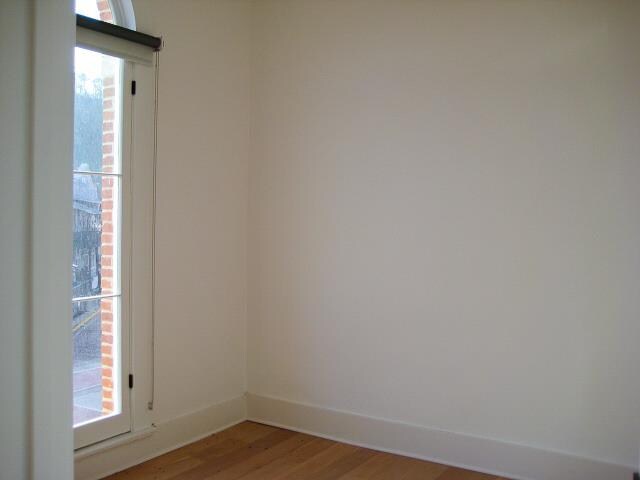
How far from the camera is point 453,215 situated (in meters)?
3.30

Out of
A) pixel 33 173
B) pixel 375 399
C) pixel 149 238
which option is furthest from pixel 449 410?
pixel 33 173

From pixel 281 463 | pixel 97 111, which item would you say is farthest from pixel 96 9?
pixel 281 463

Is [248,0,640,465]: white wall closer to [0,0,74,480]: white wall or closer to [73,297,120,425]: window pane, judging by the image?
[73,297,120,425]: window pane

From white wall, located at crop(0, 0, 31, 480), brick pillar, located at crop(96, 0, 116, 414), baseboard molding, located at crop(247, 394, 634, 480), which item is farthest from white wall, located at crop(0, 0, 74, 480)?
baseboard molding, located at crop(247, 394, 634, 480)

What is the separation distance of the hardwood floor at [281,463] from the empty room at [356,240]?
0.02m

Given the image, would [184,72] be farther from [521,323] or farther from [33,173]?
[33,173]

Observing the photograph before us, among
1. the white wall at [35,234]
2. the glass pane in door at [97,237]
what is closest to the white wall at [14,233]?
the white wall at [35,234]

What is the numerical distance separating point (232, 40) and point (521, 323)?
8.26 feet

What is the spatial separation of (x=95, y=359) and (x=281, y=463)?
3.83 feet

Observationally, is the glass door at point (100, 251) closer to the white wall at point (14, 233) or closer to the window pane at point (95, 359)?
the window pane at point (95, 359)

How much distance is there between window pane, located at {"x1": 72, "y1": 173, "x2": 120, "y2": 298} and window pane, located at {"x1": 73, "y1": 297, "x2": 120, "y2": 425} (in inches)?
3.8

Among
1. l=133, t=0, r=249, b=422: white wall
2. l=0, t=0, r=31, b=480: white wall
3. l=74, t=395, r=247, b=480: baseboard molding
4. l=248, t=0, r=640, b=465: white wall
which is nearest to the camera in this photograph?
l=0, t=0, r=31, b=480: white wall

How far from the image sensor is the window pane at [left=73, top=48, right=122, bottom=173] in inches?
117

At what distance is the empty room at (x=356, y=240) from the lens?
9.70 ft
